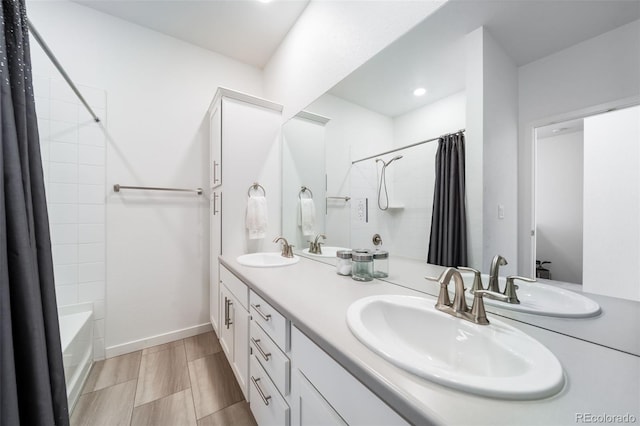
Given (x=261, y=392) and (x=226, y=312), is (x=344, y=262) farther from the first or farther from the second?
(x=226, y=312)

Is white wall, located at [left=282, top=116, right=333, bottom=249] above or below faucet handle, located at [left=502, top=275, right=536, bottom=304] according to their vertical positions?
above

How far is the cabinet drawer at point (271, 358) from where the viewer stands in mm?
821

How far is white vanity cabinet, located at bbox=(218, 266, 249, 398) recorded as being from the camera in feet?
4.01

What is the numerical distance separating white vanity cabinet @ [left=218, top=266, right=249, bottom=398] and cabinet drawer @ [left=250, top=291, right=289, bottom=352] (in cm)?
14

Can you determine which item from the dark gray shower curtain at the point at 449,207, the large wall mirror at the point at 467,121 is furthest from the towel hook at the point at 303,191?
the dark gray shower curtain at the point at 449,207

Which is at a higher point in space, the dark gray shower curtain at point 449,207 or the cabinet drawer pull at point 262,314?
the dark gray shower curtain at point 449,207

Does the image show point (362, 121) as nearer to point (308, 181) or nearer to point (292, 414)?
point (308, 181)

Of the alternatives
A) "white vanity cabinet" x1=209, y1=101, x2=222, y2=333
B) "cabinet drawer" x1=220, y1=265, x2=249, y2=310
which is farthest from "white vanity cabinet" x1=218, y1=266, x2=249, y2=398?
"white vanity cabinet" x1=209, y1=101, x2=222, y2=333

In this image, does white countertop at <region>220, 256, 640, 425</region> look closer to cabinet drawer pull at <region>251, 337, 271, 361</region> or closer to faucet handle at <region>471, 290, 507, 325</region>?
faucet handle at <region>471, 290, 507, 325</region>

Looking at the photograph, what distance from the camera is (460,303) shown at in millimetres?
700

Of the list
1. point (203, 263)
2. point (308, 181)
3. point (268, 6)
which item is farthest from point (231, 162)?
point (268, 6)

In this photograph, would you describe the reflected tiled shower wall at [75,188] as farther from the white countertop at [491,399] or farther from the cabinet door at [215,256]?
the white countertop at [491,399]

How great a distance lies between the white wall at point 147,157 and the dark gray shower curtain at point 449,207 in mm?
1992

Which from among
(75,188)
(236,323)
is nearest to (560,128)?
(236,323)
